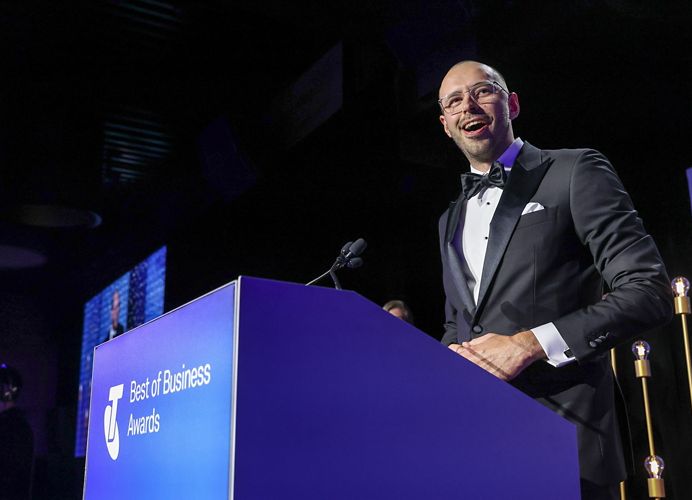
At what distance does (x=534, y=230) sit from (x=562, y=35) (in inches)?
132

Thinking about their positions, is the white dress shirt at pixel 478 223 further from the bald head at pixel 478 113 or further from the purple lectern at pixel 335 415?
the purple lectern at pixel 335 415

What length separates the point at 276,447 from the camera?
92 cm

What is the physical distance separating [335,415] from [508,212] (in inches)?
27.6

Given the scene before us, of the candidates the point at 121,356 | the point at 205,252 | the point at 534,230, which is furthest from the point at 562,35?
the point at 205,252

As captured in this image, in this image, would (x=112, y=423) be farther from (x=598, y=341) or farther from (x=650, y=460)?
(x=650, y=460)

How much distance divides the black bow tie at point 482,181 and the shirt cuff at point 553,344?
0.43 m

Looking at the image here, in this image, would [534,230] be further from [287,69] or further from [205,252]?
[205,252]

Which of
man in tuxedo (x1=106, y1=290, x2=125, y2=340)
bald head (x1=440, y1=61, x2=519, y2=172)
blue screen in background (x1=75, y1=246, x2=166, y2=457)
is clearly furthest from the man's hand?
man in tuxedo (x1=106, y1=290, x2=125, y2=340)

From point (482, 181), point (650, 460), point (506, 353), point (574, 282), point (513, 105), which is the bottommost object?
point (650, 460)

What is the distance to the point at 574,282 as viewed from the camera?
145 cm

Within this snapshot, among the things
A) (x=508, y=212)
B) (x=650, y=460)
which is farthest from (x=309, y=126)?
(x=508, y=212)

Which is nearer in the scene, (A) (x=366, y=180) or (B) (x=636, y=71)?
(B) (x=636, y=71)

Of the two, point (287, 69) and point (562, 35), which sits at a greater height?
point (287, 69)

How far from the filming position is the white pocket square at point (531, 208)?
58.8 inches
